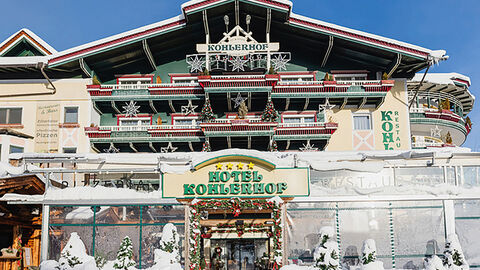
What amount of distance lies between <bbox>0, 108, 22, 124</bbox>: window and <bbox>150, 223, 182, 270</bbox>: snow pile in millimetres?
19078

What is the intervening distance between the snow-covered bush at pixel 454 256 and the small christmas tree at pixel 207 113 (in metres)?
17.2

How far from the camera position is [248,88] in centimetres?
3312

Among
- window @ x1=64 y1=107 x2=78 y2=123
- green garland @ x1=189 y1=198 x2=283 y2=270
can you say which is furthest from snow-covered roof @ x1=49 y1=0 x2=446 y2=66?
green garland @ x1=189 y1=198 x2=283 y2=270

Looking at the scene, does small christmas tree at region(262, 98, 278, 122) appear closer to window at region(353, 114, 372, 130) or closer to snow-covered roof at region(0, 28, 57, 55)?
window at region(353, 114, 372, 130)

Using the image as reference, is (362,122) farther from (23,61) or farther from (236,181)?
(23,61)

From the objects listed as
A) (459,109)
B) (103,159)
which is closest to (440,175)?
(103,159)

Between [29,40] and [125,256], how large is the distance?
72.5ft

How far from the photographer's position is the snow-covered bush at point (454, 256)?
20.6 metres

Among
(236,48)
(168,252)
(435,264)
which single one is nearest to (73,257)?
(168,252)

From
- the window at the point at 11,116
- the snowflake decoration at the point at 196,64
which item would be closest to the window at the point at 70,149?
the window at the point at 11,116

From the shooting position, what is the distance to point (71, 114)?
3488 cm

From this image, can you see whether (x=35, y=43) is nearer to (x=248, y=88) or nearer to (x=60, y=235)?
(x=248, y=88)

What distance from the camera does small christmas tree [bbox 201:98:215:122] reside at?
109 ft

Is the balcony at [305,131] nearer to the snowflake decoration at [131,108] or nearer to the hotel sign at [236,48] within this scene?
the hotel sign at [236,48]
